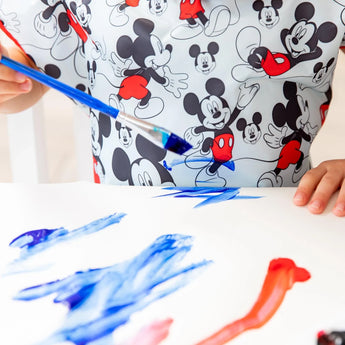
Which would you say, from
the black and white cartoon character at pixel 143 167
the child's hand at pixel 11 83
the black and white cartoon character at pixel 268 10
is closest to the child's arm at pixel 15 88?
the child's hand at pixel 11 83

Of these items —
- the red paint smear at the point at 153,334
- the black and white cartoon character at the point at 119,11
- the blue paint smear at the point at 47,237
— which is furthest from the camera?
the black and white cartoon character at the point at 119,11

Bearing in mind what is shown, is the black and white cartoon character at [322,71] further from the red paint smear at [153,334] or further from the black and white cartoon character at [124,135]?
the red paint smear at [153,334]

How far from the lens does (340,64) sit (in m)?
1.27

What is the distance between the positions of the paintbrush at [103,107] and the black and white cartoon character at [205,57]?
0.13 meters

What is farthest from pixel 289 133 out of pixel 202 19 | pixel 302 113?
pixel 202 19

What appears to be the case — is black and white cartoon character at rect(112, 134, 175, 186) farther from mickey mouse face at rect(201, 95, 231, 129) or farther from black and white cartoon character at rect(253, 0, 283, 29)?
black and white cartoon character at rect(253, 0, 283, 29)

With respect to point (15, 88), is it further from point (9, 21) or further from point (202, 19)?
point (202, 19)

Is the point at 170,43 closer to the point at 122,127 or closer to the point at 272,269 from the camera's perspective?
the point at 122,127

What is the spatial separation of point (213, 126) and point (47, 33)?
19cm

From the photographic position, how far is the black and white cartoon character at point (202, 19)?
495 mm

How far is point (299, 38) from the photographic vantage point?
0.50 meters

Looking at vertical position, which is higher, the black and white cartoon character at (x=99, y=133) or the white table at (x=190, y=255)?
the black and white cartoon character at (x=99, y=133)

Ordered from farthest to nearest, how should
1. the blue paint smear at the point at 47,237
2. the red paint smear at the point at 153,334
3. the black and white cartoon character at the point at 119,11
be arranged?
the black and white cartoon character at the point at 119,11 → the blue paint smear at the point at 47,237 → the red paint smear at the point at 153,334


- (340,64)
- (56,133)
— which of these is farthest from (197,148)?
(56,133)
